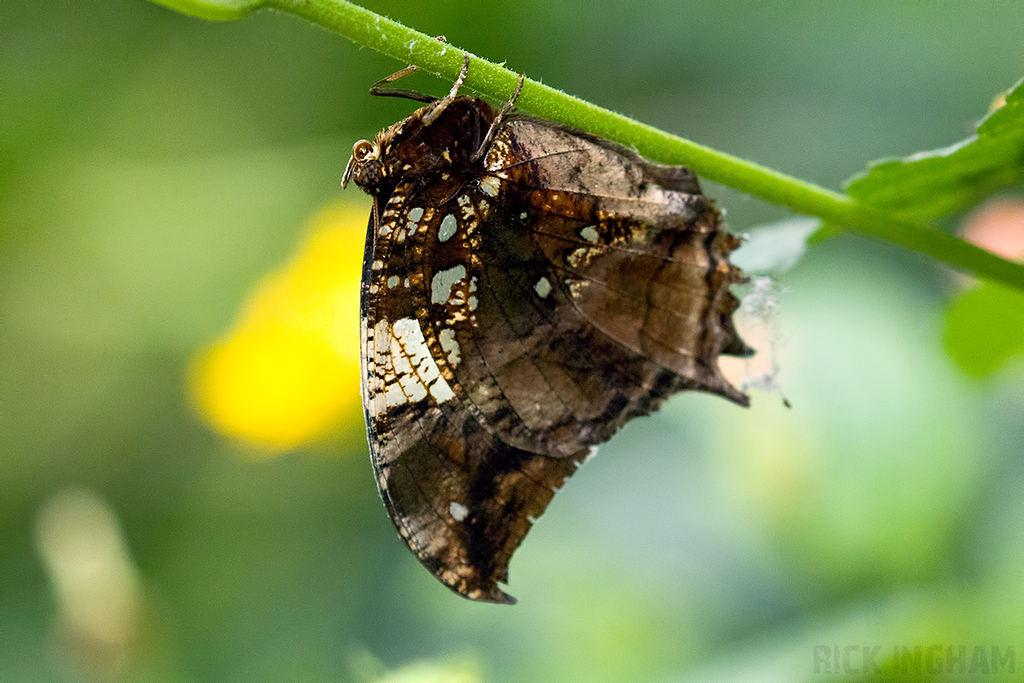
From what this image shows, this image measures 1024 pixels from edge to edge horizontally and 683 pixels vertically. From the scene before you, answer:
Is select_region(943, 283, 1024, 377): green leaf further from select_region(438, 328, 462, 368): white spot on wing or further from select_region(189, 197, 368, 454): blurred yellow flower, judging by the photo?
select_region(189, 197, 368, 454): blurred yellow flower

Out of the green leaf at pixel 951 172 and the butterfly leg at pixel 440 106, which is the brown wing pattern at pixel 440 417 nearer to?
the butterfly leg at pixel 440 106

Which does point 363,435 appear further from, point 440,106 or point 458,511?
point 440,106

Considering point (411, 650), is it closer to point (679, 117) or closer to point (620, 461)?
point (620, 461)

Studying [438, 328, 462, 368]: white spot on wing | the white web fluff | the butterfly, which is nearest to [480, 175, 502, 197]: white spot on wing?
the butterfly

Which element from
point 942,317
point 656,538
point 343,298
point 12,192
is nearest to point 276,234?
point 343,298

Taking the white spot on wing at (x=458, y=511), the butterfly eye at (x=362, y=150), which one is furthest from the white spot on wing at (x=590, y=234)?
the white spot on wing at (x=458, y=511)

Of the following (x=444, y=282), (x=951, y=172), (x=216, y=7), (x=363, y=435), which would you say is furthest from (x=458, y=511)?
(x=363, y=435)
